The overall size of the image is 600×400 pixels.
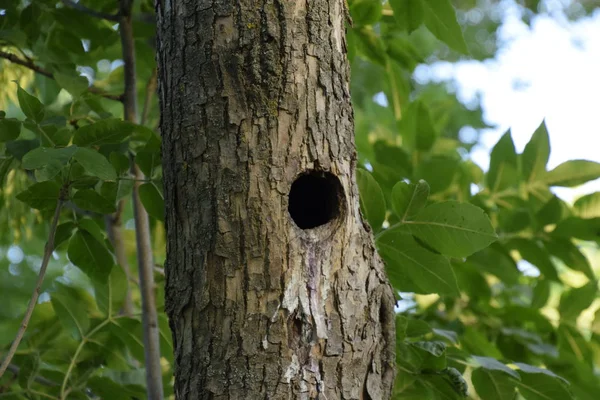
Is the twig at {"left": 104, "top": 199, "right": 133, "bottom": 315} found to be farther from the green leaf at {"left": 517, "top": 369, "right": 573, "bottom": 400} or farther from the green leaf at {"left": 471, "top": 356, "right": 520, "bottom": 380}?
the green leaf at {"left": 517, "top": 369, "right": 573, "bottom": 400}

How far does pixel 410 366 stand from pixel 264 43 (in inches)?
37.5

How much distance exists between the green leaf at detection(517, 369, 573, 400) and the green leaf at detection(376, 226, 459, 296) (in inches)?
14.4

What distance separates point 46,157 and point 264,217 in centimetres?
51

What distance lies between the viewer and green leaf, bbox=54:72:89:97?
198cm

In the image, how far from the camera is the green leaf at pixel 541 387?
72.3 inches

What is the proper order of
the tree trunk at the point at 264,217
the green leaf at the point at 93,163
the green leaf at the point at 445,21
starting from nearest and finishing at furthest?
the tree trunk at the point at 264,217
the green leaf at the point at 93,163
the green leaf at the point at 445,21

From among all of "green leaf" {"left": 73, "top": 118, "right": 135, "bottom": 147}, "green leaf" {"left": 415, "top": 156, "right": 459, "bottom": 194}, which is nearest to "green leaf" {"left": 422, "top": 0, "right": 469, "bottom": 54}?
"green leaf" {"left": 415, "top": 156, "right": 459, "bottom": 194}

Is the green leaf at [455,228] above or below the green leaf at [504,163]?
below

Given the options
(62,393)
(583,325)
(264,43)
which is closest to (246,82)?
(264,43)

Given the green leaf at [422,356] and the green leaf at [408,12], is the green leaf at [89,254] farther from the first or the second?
the green leaf at [408,12]

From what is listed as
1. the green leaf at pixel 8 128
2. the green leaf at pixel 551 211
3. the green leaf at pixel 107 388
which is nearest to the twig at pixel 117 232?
the green leaf at pixel 107 388

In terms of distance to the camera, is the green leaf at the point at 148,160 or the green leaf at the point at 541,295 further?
the green leaf at the point at 541,295

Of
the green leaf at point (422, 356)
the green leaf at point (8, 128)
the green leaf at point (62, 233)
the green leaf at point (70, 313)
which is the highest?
the green leaf at point (8, 128)

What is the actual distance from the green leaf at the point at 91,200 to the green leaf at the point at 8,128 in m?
0.22
